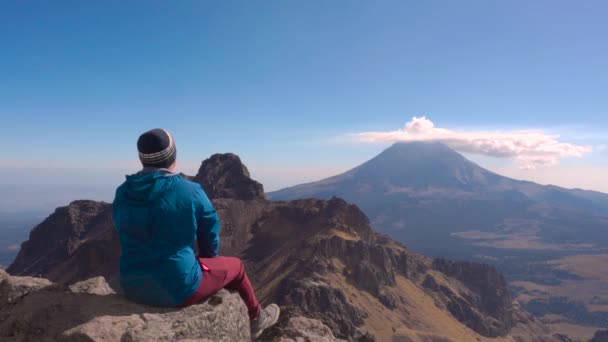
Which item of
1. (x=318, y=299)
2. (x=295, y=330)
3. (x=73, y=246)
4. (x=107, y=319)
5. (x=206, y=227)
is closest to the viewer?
(x=107, y=319)

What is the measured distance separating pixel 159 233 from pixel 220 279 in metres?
1.29

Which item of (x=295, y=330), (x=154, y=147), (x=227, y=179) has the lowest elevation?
(x=295, y=330)

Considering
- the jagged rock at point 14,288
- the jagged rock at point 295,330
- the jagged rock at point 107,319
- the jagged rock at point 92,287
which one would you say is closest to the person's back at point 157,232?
the jagged rock at point 107,319

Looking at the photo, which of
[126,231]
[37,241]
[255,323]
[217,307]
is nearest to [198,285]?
[217,307]

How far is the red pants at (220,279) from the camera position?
6.40 meters

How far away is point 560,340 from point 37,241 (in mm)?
98399

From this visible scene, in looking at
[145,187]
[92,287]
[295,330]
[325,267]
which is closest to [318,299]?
[325,267]

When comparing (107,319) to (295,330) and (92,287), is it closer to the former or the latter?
(92,287)

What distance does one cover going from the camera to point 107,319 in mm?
5785

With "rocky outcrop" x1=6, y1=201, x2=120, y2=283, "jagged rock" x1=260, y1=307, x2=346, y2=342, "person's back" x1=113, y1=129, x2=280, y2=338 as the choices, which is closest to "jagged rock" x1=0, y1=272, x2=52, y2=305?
"person's back" x1=113, y1=129, x2=280, y2=338

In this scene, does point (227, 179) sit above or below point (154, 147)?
below

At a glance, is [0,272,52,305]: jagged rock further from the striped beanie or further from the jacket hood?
the striped beanie

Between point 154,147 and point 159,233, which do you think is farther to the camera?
point 154,147

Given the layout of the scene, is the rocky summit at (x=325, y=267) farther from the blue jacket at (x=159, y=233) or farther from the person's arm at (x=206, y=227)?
the blue jacket at (x=159, y=233)
